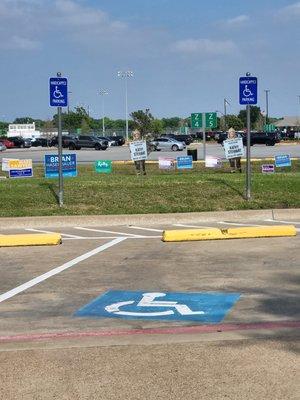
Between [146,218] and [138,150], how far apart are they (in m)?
Answer: 7.38

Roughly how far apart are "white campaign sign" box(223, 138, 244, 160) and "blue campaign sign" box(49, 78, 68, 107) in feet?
25.7

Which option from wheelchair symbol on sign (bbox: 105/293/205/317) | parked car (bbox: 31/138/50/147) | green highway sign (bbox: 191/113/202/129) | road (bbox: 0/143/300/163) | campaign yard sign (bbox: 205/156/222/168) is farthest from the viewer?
parked car (bbox: 31/138/50/147)

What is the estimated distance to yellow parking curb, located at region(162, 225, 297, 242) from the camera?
35.8 feet

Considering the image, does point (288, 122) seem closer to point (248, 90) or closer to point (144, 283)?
point (248, 90)

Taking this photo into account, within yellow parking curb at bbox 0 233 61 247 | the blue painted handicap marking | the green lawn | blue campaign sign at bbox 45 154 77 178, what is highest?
blue campaign sign at bbox 45 154 77 178

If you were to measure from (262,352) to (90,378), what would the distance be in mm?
1426

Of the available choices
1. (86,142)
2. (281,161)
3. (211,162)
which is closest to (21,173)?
(211,162)

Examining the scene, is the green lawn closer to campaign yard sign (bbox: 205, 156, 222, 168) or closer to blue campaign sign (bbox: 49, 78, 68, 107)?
blue campaign sign (bbox: 49, 78, 68, 107)

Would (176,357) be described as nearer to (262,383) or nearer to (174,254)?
(262,383)

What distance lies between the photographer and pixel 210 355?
4902 mm

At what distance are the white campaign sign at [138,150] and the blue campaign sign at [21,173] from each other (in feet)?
12.0

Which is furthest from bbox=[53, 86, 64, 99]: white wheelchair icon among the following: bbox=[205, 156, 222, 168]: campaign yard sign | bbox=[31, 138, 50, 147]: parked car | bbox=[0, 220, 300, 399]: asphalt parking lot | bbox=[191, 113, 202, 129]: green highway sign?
bbox=[31, 138, 50, 147]: parked car

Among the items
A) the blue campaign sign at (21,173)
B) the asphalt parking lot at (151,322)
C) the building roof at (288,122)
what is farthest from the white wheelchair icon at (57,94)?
the building roof at (288,122)

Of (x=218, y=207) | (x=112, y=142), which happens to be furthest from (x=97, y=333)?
(x=112, y=142)
